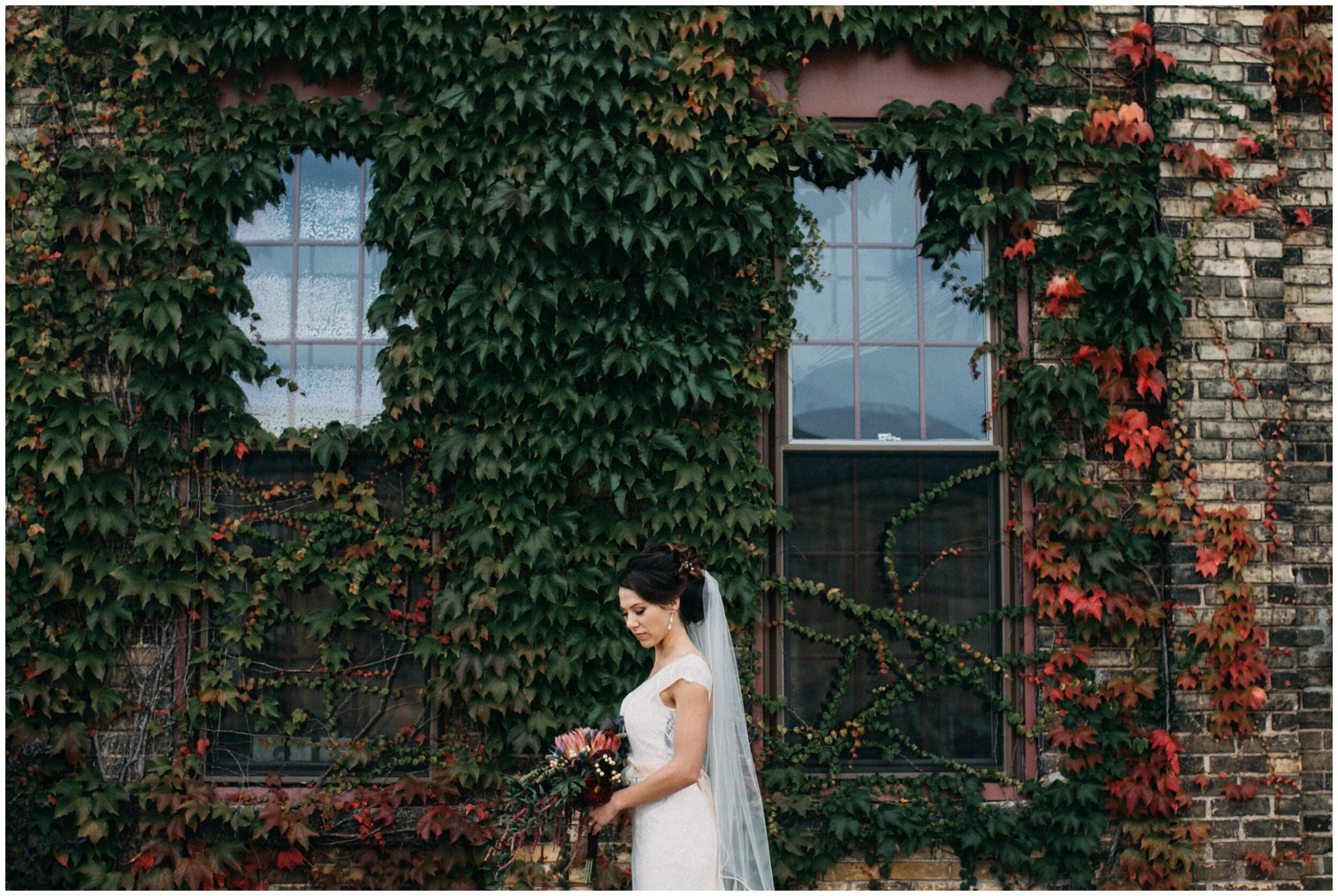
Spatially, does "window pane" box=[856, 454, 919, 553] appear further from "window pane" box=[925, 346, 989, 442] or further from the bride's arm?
the bride's arm

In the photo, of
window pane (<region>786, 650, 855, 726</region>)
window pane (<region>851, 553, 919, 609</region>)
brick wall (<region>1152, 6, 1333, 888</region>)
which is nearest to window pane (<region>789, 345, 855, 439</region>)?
window pane (<region>851, 553, 919, 609</region>)

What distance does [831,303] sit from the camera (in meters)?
4.95

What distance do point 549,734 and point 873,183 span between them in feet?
10.5

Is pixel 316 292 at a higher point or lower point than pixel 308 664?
higher

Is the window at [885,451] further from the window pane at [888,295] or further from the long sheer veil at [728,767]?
the long sheer veil at [728,767]

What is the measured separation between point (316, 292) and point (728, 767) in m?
3.16

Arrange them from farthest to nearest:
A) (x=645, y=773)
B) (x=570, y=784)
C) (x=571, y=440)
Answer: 1. (x=571, y=440)
2. (x=645, y=773)
3. (x=570, y=784)

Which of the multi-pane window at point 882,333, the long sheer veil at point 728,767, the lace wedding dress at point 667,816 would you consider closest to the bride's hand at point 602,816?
the lace wedding dress at point 667,816

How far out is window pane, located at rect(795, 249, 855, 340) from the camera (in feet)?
16.1

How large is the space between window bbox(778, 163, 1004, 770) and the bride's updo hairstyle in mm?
1402

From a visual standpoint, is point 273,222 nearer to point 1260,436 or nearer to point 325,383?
point 325,383

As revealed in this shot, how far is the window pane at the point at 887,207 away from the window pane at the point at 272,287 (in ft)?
9.67

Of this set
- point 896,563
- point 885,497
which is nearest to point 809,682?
point 896,563

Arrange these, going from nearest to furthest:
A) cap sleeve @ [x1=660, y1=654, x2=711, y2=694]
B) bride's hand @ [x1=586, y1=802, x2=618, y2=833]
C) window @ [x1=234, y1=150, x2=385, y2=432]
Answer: bride's hand @ [x1=586, y1=802, x2=618, y2=833] → cap sleeve @ [x1=660, y1=654, x2=711, y2=694] → window @ [x1=234, y1=150, x2=385, y2=432]
